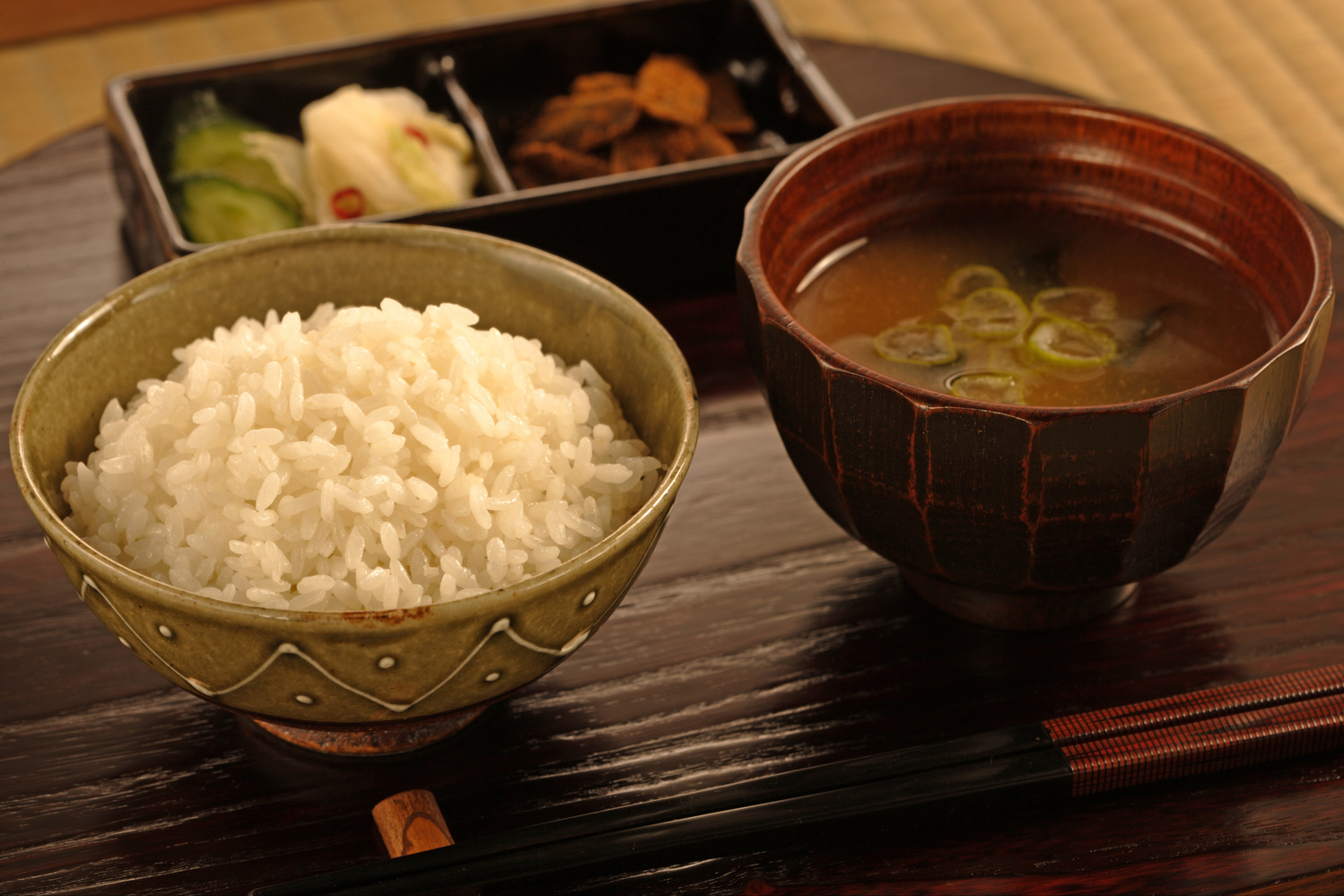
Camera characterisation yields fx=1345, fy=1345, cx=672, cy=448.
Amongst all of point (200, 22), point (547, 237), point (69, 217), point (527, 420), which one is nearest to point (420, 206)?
point (547, 237)

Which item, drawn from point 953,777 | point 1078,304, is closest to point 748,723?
point 953,777

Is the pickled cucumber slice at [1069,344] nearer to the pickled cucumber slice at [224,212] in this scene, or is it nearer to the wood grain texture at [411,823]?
the wood grain texture at [411,823]

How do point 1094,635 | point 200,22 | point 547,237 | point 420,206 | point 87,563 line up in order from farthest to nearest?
point 200,22 → point 420,206 → point 547,237 → point 1094,635 → point 87,563

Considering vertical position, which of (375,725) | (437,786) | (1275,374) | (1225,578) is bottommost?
(1225,578)

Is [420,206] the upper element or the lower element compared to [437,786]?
upper

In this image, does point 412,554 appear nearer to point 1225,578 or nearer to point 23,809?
point 23,809

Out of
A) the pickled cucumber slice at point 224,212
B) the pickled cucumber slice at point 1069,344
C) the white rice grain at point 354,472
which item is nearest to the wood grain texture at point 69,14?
the pickled cucumber slice at point 224,212

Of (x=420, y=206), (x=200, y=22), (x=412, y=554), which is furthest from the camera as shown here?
(x=200, y=22)

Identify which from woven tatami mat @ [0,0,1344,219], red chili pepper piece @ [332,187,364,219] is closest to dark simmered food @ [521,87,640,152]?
red chili pepper piece @ [332,187,364,219]
